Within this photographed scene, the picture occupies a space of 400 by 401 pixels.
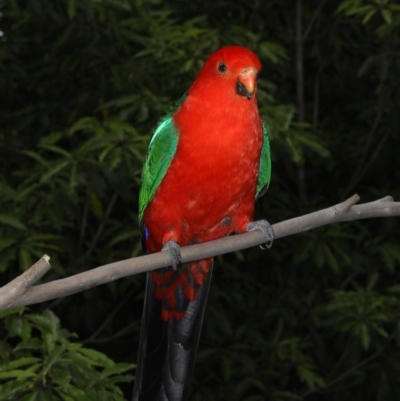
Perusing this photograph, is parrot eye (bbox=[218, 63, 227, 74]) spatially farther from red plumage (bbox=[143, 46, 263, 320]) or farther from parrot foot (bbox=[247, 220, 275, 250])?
parrot foot (bbox=[247, 220, 275, 250])

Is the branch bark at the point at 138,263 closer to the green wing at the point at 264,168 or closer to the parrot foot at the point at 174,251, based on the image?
the parrot foot at the point at 174,251

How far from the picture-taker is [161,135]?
7.14ft

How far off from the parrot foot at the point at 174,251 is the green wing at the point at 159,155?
0.55 feet

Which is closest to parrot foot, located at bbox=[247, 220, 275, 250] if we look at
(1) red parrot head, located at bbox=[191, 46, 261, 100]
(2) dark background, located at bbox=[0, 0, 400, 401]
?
(1) red parrot head, located at bbox=[191, 46, 261, 100]

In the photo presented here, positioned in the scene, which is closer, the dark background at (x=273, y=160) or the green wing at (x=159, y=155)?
the green wing at (x=159, y=155)

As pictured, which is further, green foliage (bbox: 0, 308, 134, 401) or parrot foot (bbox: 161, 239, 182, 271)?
green foliage (bbox: 0, 308, 134, 401)

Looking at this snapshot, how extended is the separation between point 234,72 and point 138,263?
62 cm

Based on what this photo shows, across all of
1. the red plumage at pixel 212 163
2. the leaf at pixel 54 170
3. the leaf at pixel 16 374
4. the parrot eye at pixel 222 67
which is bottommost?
the leaf at pixel 16 374

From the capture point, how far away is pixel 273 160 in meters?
3.65

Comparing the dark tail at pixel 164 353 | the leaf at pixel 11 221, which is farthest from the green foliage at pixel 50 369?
the leaf at pixel 11 221

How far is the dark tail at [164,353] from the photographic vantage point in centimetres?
212

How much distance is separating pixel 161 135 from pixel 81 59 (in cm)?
169

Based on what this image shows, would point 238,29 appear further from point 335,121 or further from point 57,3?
point 335,121

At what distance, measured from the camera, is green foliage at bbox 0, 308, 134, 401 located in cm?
215
